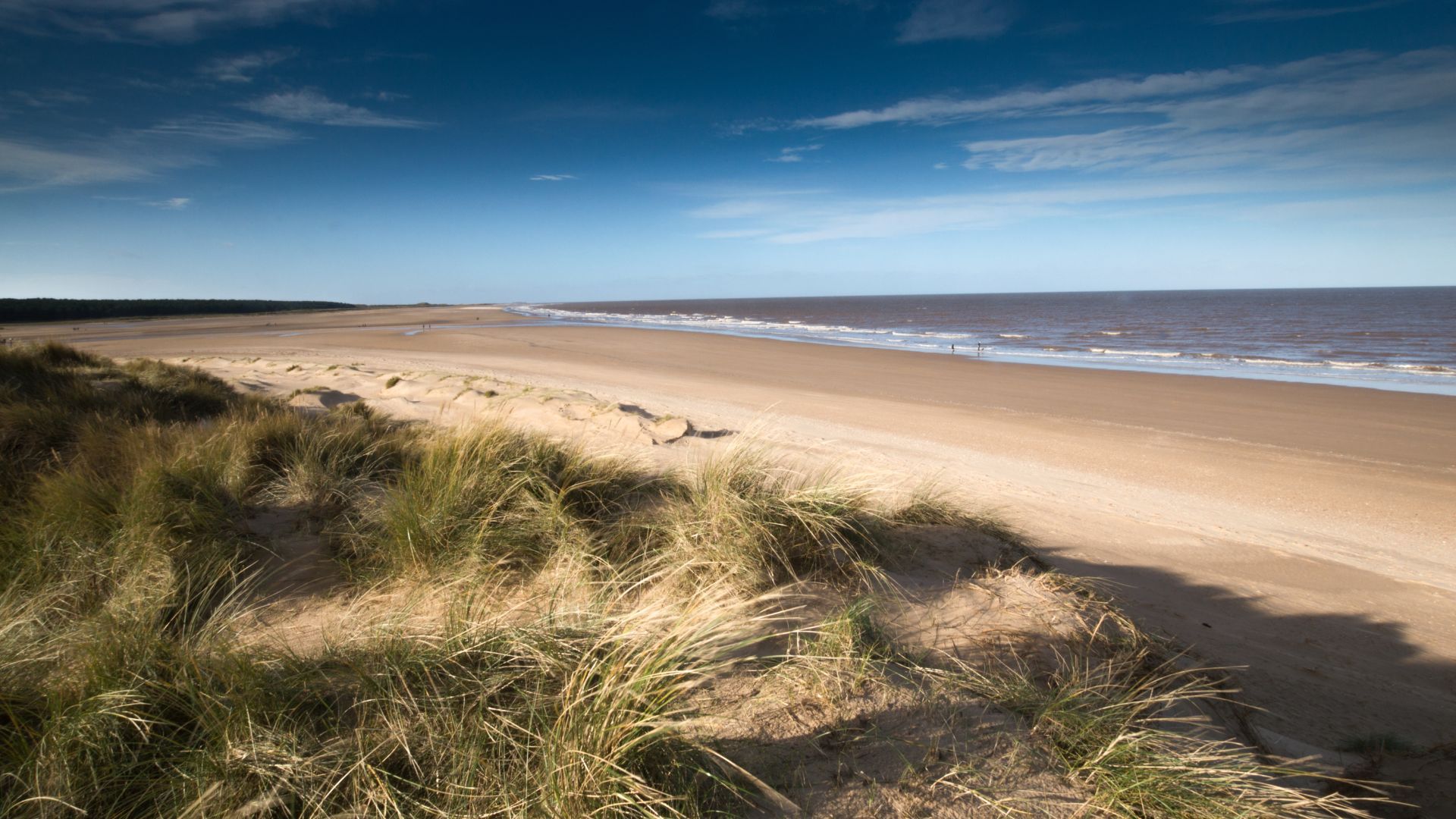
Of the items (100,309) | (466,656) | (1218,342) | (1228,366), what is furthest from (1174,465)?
(100,309)

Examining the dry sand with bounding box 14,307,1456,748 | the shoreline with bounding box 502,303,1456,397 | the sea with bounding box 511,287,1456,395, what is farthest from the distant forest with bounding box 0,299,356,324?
the shoreline with bounding box 502,303,1456,397

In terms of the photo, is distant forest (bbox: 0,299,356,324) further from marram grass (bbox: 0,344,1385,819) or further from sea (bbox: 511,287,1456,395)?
marram grass (bbox: 0,344,1385,819)

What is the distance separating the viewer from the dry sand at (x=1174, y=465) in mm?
4309

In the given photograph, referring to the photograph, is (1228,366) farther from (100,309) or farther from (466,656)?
(100,309)

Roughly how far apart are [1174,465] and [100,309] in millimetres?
82936

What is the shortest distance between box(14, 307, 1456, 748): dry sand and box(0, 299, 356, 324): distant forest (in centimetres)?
4836

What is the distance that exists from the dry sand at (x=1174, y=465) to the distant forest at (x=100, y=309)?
48357 millimetres

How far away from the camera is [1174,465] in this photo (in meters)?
9.38

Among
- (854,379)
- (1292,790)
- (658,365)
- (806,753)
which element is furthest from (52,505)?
(658,365)

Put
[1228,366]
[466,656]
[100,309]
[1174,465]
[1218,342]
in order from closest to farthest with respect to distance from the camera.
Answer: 1. [466,656]
2. [1174,465]
3. [1228,366]
4. [1218,342]
5. [100,309]

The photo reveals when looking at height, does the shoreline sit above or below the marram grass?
above

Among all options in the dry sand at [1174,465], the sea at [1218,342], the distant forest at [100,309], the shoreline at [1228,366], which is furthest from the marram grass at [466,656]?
the distant forest at [100,309]

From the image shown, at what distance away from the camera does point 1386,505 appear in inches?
301

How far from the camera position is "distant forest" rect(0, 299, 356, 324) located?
2030 inches
